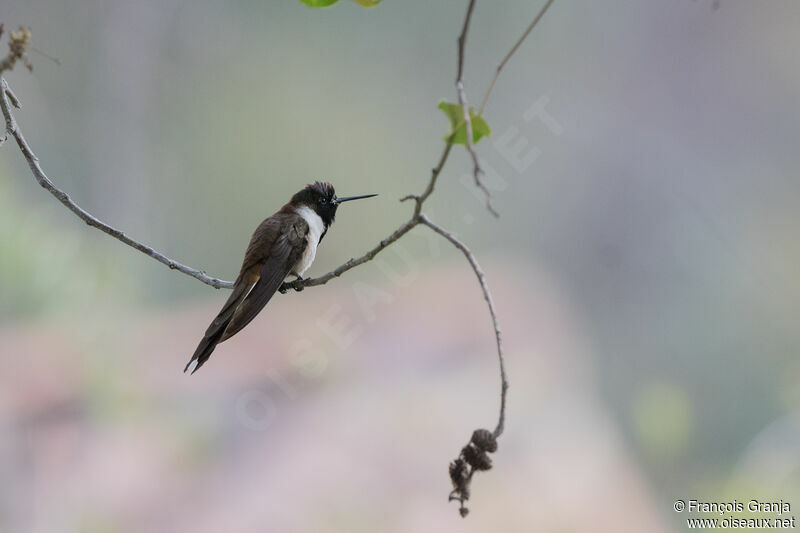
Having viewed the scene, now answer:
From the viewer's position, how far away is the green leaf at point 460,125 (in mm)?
813

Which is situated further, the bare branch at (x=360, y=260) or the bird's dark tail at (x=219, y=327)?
the bird's dark tail at (x=219, y=327)

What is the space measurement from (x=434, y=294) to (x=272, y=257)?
6.45 feet

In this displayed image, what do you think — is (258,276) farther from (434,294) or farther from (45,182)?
(434,294)

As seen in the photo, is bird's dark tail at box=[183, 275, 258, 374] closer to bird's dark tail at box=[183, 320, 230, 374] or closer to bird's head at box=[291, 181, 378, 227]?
bird's dark tail at box=[183, 320, 230, 374]

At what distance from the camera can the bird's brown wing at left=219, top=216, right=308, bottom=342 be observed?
1.26 meters

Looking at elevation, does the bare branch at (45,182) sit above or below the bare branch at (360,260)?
above

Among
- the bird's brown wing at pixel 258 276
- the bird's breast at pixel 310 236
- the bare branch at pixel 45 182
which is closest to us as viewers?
the bare branch at pixel 45 182

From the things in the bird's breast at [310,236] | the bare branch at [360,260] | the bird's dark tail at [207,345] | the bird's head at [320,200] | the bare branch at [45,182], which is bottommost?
the bird's dark tail at [207,345]

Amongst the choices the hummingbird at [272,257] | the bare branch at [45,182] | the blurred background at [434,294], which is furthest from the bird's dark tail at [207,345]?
the blurred background at [434,294]

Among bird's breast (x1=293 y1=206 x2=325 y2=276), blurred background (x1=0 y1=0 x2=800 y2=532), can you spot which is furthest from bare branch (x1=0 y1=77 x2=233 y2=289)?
blurred background (x1=0 y1=0 x2=800 y2=532)

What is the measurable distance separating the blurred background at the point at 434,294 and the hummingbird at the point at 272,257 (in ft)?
4.59

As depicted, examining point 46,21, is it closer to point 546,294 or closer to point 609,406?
point 546,294

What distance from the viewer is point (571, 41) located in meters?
3.58

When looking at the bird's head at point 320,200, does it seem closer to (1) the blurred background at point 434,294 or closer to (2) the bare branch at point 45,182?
(2) the bare branch at point 45,182
